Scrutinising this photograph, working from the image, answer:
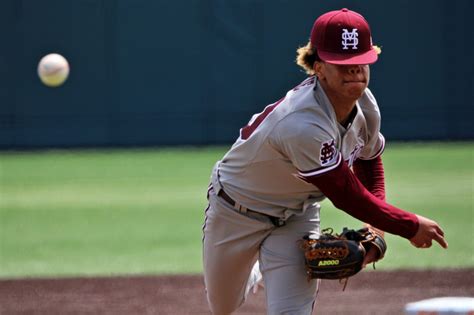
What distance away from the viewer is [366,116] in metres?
4.24

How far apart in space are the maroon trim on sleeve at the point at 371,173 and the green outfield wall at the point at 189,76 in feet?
34.5

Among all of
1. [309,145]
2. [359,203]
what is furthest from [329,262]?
[309,145]

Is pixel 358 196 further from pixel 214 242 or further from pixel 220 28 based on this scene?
pixel 220 28

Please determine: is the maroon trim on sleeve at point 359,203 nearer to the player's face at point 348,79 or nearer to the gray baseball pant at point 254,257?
the player's face at point 348,79

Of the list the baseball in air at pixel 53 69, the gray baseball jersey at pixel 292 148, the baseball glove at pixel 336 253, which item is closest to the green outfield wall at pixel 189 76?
the baseball in air at pixel 53 69

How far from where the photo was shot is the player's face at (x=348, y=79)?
3842 millimetres

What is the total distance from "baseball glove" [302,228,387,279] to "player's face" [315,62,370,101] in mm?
629

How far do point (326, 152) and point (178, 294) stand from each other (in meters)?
2.69

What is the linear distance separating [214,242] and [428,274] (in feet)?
8.86

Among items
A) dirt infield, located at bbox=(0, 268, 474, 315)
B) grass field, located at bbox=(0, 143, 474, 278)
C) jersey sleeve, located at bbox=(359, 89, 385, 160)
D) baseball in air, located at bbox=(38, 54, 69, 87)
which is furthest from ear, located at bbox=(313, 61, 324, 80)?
baseball in air, located at bbox=(38, 54, 69, 87)

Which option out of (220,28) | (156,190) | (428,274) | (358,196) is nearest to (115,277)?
(428,274)

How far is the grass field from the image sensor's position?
741 centimetres

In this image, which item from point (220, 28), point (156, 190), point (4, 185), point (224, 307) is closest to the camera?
point (224, 307)

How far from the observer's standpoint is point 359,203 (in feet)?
12.5
